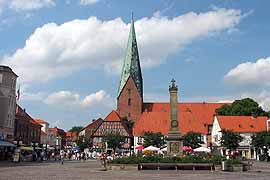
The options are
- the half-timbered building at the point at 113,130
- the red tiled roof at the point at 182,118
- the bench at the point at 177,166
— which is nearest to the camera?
the bench at the point at 177,166

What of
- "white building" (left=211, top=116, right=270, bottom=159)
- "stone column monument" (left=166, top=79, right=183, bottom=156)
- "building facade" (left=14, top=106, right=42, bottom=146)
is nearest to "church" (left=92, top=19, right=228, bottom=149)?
"white building" (left=211, top=116, right=270, bottom=159)

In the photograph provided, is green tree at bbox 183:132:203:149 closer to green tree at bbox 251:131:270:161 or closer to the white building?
the white building

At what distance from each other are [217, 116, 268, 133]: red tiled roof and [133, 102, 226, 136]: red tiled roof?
1490 cm

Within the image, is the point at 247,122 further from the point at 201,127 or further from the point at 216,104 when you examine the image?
the point at 216,104

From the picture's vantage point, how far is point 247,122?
86.8 m

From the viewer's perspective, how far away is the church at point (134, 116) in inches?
4026

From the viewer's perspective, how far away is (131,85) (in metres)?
104

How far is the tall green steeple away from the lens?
4097 inches

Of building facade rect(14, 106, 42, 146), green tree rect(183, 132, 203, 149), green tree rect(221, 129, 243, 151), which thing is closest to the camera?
green tree rect(221, 129, 243, 151)

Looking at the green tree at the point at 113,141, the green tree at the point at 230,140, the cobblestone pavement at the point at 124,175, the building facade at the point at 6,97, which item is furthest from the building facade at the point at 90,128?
the cobblestone pavement at the point at 124,175

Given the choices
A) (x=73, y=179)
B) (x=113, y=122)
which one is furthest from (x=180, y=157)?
(x=113, y=122)

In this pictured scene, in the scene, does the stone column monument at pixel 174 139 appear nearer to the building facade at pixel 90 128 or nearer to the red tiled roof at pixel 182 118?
the red tiled roof at pixel 182 118

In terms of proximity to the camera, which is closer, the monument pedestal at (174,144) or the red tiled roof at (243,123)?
the monument pedestal at (174,144)

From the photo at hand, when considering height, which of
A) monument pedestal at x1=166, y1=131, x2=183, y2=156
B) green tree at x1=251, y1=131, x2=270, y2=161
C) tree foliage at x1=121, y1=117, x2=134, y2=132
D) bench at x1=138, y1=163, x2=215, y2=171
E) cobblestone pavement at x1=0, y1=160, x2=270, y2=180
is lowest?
cobblestone pavement at x1=0, y1=160, x2=270, y2=180
